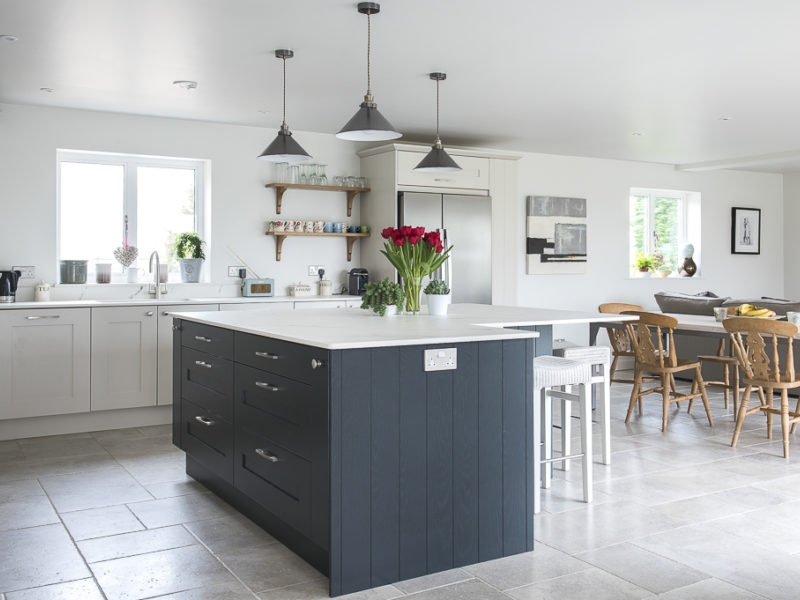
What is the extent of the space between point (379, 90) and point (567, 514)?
116 inches

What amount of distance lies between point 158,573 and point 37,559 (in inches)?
20.9

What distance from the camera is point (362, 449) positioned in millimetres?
2625

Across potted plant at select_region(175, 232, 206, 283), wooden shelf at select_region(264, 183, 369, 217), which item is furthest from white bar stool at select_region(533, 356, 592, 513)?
potted plant at select_region(175, 232, 206, 283)

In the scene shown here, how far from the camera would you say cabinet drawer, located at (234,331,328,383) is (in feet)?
8.86

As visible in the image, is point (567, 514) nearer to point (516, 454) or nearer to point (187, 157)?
point (516, 454)

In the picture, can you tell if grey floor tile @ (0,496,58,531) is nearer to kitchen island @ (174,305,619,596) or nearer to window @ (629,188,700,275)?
kitchen island @ (174,305,619,596)

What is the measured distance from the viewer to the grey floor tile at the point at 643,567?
270 centimetres

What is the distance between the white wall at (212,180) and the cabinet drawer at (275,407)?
2.99 meters

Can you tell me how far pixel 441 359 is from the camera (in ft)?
9.17

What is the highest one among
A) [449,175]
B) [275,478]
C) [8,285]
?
[449,175]

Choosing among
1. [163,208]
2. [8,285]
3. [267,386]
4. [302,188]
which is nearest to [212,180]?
[163,208]

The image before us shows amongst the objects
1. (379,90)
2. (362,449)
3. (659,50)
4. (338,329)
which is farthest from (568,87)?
(362,449)

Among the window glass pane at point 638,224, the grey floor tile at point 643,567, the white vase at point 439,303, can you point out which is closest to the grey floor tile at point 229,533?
the grey floor tile at point 643,567

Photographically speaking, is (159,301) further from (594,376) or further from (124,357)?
(594,376)
